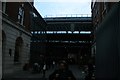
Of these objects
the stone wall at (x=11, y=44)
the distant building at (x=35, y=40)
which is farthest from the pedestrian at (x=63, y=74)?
the distant building at (x=35, y=40)

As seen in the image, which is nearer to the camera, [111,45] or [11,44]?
[111,45]

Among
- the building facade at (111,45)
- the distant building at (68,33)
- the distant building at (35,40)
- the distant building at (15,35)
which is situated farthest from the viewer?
the distant building at (68,33)

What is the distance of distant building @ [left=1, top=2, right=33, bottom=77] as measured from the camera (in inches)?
795

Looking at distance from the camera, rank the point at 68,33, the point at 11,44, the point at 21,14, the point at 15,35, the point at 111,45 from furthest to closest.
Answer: the point at 68,33, the point at 21,14, the point at 15,35, the point at 11,44, the point at 111,45

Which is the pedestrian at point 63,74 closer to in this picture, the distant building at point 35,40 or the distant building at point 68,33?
the distant building at point 35,40

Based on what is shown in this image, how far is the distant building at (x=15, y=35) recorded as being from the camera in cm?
2019

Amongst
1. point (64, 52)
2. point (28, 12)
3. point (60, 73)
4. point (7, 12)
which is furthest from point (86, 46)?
point (60, 73)

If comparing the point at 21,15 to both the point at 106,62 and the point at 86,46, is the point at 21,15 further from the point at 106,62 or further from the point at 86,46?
the point at 86,46

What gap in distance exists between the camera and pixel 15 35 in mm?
23094

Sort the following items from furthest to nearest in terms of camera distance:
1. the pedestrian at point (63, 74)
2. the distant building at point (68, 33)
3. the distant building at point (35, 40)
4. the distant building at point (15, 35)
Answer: the distant building at point (68, 33) < the distant building at point (35, 40) < the distant building at point (15, 35) < the pedestrian at point (63, 74)

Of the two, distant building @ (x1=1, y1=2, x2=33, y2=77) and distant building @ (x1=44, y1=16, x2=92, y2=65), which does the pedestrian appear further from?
distant building @ (x1=44, y1=16, x2=92, y2=65)

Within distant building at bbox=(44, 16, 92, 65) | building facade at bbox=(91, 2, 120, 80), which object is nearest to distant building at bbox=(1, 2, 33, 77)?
building facade at bbox=(91, 2, 120, 80)

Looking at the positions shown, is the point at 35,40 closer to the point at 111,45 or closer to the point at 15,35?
the point at 15,35

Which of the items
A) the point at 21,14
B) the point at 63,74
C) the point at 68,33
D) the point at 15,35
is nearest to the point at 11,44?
the point at 15,35
